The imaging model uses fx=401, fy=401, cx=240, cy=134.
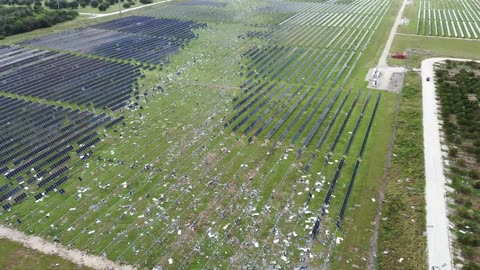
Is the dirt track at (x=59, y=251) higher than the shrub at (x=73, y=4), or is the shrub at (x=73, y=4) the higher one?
the shrub at (x=73, y=4)

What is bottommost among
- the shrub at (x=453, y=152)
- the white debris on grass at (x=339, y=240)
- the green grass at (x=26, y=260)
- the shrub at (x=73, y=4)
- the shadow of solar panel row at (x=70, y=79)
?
the white debris on grass at (x=339, y=240)

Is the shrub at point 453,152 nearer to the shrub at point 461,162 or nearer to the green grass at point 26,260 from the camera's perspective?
the shrub at point 461,162

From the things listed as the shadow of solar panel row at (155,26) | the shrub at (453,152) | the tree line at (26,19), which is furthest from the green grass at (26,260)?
the tree line at (26,19)

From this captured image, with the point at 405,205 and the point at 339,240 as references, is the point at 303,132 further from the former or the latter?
the point at 339,240

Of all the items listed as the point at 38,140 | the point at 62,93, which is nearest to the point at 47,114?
the point at 62,93

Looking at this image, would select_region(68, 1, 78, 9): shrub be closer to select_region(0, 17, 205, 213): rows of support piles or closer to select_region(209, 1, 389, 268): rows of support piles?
select_region(0, 17, 205, 213): rows of support piles

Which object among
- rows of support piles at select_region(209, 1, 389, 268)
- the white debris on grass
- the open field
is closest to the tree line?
the open field

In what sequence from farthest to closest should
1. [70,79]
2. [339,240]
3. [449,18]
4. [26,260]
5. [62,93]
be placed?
[449,18], [70,79], [62,93], [339,240], [26,260]
